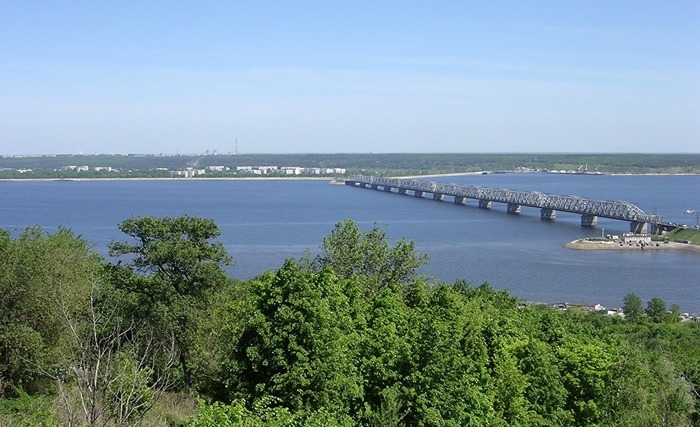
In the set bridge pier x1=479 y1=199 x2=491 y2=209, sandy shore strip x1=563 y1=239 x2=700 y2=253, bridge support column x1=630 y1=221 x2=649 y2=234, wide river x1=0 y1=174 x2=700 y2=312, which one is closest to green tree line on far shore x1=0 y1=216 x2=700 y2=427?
wide river x1=0 y1=174 x2=700 y2=312

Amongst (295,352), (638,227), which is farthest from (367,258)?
(638,227)

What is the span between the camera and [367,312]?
30.7 ft

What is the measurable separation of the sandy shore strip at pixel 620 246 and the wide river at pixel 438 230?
884mm

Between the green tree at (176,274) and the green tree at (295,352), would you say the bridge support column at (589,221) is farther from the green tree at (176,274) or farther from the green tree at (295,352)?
the green tree at (295,352)

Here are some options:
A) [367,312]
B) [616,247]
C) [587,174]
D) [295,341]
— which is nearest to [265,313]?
[295,341]

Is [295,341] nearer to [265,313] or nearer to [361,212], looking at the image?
[265,313]

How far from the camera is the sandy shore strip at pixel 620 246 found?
38781 mm

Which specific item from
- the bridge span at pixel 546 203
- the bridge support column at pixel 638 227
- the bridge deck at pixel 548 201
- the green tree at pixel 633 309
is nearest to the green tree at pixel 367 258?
the green tree at pixel 633 309

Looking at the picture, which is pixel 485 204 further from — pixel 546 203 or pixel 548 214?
pixel 548 214

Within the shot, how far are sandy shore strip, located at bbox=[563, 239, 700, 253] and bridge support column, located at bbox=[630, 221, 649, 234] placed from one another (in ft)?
15.1

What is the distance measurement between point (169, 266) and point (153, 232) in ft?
1.58

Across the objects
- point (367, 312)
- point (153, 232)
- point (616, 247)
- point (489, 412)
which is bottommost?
point (616, 247)

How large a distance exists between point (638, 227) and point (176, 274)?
38574 mm

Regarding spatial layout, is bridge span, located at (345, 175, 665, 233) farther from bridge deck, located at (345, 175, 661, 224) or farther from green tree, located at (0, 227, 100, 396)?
green tree, located at (0, 227, 100, 396)
